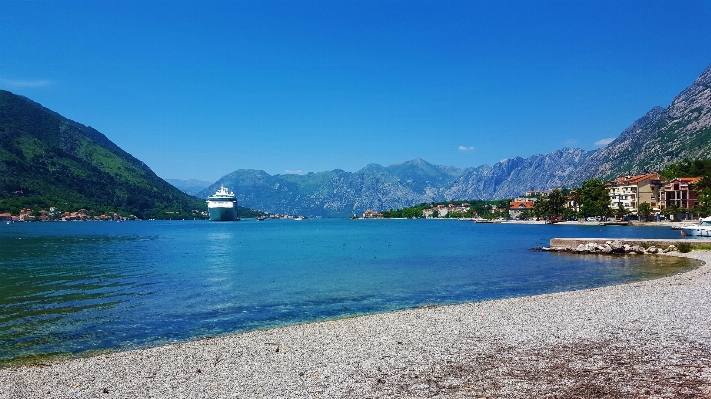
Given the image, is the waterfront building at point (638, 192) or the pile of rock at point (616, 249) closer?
the pile of rock at point (616, 249)

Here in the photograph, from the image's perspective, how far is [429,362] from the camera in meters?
10.2

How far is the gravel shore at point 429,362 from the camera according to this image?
27.7 ft

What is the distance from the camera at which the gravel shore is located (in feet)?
27.7

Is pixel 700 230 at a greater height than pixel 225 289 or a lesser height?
greater

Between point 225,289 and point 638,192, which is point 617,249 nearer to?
point 225,289

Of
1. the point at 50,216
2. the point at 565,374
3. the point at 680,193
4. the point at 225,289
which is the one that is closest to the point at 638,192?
the point at 680,193

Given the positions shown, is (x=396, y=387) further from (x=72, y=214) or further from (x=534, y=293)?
(x=72, y=214)

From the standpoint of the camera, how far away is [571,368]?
30.8 feet

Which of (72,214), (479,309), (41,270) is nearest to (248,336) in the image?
(479,309)

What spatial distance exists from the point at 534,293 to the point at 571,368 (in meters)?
14.7

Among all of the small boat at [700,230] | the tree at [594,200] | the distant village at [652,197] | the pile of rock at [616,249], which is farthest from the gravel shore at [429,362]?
the tree at [594,200]

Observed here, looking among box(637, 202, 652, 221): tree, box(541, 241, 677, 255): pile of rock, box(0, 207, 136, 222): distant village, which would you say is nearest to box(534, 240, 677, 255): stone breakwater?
box(541, 241, 677, 255): pile of rock

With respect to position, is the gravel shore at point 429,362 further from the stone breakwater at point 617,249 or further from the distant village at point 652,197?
the distant village at point 652,197

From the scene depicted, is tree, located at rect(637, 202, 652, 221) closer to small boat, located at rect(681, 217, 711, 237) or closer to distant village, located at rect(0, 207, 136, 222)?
small boat, located at rect(681, 217, 711, 237)
